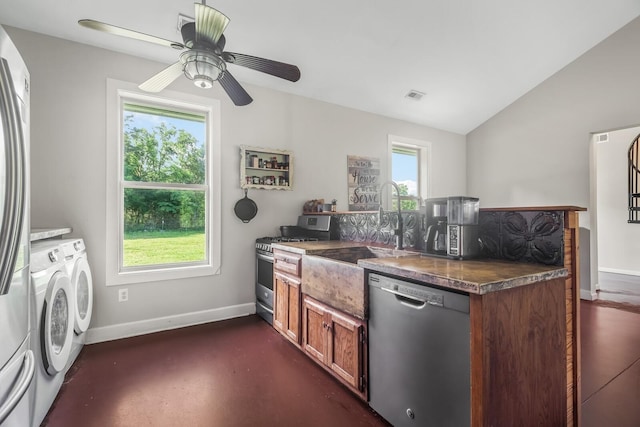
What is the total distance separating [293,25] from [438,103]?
2.67 m

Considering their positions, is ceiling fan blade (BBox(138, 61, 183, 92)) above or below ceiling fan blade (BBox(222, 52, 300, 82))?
below

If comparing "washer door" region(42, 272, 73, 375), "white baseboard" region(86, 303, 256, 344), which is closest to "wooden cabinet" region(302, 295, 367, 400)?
"white baseboard" region(86, 303, 256, 344)

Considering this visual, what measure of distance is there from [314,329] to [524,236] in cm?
152

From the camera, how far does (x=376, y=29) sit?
3.05 meters

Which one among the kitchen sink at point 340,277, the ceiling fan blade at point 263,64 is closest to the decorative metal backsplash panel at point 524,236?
the kitchen sink at point 340,277

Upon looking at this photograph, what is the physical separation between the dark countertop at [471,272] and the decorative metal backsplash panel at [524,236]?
0.21 feet

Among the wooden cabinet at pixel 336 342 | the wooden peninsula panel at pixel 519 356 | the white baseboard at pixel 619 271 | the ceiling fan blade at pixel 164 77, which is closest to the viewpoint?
the wooden peninsula panel at pixel 519 356

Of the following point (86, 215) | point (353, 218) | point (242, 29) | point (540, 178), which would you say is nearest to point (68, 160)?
point (86, 215)

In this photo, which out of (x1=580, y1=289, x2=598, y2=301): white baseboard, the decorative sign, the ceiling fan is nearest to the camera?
the ceiling fan

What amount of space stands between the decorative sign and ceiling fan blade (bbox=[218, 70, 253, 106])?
7.16ft

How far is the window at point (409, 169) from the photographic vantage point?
16.0 ft

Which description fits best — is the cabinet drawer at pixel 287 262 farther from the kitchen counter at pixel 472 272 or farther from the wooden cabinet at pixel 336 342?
the kitchen counter at pixel 472 272

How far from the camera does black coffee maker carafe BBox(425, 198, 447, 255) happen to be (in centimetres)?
185

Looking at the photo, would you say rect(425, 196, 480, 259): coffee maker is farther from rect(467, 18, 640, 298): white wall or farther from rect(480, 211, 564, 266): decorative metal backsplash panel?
rect(467, 18, 640, 298): white wall
